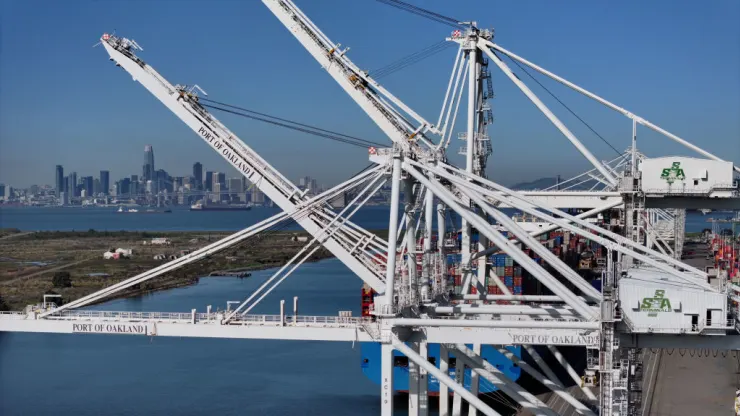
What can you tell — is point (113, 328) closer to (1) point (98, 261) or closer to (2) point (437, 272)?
(2) point (437, 272)

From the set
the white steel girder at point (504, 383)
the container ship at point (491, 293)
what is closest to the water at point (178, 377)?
the container ship at point (491, 293)

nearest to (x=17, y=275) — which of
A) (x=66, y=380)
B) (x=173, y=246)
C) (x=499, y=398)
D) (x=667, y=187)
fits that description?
(x=173, y=246)

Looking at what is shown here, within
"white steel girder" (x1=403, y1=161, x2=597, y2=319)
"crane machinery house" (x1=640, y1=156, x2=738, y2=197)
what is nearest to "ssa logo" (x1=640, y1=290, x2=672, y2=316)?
"white steel girder" (x1=403, y1=161, x2=597, y2=319)

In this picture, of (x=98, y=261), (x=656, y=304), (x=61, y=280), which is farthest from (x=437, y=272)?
(x=98, y=261)

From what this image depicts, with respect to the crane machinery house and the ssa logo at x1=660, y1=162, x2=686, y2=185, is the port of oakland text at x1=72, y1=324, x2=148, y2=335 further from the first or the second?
the ssa logo at x1=660, y1=162, x2=686, y2=185

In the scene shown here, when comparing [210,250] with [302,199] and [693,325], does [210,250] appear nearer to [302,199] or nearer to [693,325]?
[302,199]
